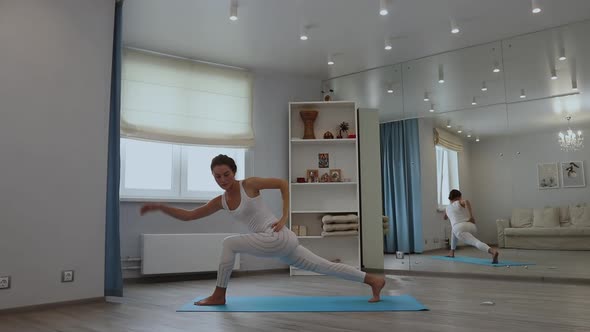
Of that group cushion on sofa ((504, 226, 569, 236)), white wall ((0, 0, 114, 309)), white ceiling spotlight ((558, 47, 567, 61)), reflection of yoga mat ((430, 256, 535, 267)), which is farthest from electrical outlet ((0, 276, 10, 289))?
white ceiling spotlight ((558, 47, 567, 61))

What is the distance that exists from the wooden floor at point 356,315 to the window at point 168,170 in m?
1.41

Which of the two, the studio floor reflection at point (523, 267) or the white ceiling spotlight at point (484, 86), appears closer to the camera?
the studio floor reflection at point (523, 267)

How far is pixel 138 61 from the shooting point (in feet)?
18.8

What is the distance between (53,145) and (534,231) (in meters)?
4.89

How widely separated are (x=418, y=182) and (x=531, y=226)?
1.41 m

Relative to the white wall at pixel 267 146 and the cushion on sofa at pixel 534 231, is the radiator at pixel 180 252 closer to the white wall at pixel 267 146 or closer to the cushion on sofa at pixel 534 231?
the white wall at pixel 267 146

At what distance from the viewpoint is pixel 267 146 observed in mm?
6594

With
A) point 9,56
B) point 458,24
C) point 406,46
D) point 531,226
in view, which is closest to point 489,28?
point 458,24

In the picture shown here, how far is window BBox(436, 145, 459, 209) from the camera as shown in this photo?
231 inches

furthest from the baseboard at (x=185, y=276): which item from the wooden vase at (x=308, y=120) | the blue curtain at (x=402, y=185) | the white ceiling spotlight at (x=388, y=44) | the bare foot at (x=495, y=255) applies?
the white ceiling spotlight at (x=388, y=44)

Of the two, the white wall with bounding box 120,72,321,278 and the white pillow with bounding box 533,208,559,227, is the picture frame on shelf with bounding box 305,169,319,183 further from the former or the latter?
the white pillow with bounding box 533,208,559,227

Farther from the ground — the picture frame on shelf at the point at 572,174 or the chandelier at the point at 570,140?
the chandelier at the point at 570,140

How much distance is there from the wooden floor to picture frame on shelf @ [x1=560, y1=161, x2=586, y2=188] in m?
1.10

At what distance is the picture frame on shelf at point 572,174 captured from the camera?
5.00 meters
